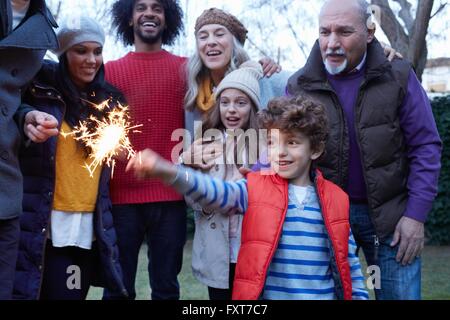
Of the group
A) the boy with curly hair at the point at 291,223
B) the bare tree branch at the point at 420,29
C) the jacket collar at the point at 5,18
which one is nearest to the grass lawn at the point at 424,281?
the bare tree branch at the point at 420,29

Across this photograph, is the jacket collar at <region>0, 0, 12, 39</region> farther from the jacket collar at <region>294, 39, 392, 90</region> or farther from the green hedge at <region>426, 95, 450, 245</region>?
the green hedge at <region>426, 95, 450, 245</region>

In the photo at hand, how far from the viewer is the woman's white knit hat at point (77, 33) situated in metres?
3.15

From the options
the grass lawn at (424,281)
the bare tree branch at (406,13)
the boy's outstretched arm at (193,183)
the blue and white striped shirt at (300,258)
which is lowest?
the grass lawn at (424,281)

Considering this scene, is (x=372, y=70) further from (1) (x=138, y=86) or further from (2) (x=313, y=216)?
(1) (x=138, y=86)

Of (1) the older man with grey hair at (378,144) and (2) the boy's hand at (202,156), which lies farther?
(2) the boy's hand at (202,156)

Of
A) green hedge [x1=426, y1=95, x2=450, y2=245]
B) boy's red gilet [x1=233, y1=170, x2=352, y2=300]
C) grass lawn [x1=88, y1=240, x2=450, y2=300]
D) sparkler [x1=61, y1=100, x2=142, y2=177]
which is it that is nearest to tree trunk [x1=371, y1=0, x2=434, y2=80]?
green hedge [x1=426, y1=95, x2=450, y2=245]

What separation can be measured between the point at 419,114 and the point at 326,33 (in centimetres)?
65

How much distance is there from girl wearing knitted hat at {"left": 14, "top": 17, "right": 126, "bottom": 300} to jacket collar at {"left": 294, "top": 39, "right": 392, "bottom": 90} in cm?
114

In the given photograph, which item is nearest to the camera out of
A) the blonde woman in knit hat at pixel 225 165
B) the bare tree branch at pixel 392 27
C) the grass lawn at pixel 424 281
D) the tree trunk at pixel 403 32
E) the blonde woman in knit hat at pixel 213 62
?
the blonde woman in knit hat at pixel 225 165

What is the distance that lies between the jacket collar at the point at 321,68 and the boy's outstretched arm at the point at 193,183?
756 mm

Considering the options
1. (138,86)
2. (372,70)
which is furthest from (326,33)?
(138,86)

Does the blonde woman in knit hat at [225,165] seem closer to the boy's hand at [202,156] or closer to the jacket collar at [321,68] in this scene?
the boy's hand at [202,156]

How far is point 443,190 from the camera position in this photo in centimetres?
863
